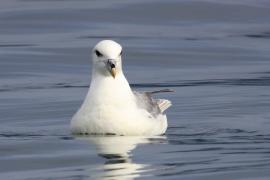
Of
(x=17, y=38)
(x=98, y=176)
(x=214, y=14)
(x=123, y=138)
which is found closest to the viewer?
(x=98, y=176)

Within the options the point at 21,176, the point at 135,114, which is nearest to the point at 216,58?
the point at 135,114

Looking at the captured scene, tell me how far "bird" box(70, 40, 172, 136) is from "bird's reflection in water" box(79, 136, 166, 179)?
0.10 metres

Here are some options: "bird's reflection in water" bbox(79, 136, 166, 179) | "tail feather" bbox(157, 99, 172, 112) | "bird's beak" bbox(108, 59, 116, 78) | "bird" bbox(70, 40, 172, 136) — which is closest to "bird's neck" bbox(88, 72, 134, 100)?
"bird" bbox(70, 40, 172, 136)

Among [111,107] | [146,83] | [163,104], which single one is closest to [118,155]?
[111,107]

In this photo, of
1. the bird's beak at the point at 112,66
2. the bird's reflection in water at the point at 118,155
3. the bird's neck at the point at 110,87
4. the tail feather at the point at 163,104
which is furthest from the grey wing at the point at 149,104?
the bird's beak at the point at 112,66

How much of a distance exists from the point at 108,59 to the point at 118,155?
1.47 meters

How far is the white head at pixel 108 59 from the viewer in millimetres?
15312

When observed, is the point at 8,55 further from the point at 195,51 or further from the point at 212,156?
the point at 212,156

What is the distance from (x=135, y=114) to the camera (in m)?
15.3

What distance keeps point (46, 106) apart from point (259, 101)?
2.76 meters

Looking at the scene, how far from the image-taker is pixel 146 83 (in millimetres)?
21297

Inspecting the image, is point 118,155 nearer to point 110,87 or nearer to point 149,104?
point 110,87

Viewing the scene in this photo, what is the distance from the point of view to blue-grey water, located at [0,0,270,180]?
45.1 feet

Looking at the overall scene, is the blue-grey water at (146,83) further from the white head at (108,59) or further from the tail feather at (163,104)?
the white head at (108,59)
